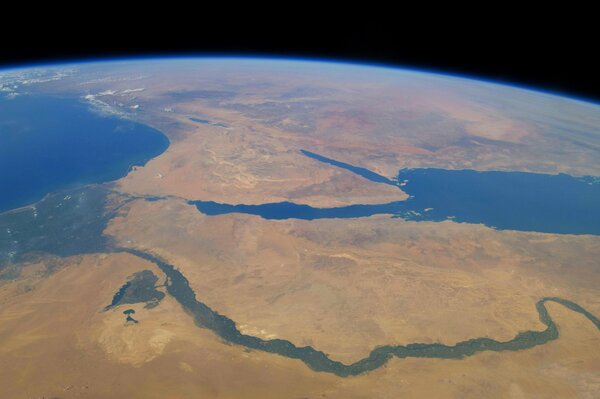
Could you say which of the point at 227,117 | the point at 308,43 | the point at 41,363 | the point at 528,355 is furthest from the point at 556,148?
the point at 41,363

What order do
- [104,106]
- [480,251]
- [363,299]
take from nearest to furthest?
[363,299]
[480,251]
[104,106]

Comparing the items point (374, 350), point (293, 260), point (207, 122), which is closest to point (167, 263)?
point (293, 260)

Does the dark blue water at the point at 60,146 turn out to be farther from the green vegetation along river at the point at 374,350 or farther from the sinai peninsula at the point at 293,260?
the green vegetation along river at the point at 374,350

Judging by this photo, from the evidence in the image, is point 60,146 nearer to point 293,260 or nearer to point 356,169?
point 356,169

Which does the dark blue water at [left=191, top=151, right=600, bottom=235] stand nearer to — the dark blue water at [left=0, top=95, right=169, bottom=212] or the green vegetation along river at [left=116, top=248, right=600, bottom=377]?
the green vegetation along river at [left=116, top=248, right=600, bottom=377]

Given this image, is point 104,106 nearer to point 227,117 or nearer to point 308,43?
point 227,117

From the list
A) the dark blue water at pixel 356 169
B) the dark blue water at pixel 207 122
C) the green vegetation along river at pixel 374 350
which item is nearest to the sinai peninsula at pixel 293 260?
the green vegetation along river at pixel 374 350
